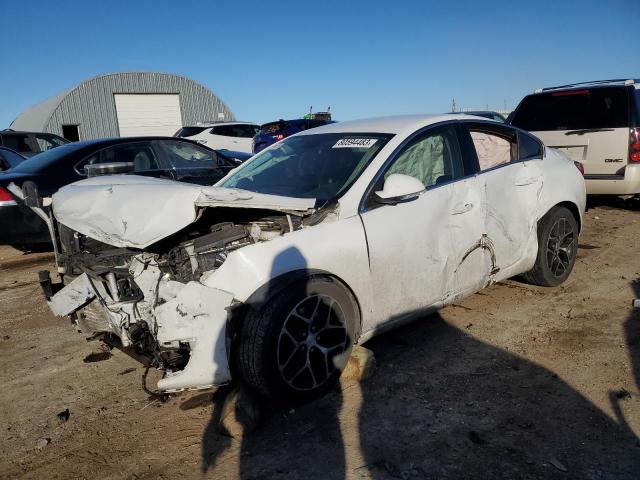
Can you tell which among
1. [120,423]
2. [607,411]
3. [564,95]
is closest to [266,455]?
[120,423]

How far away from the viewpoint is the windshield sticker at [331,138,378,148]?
11.8ft

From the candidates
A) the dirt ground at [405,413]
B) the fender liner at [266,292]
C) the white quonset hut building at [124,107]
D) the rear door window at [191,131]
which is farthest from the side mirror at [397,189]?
the white quonset hut building at [124,107]

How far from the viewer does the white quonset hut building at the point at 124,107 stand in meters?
31.0

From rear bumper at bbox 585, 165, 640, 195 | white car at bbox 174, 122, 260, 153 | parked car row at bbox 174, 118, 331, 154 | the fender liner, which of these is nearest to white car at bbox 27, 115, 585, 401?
the fender liner

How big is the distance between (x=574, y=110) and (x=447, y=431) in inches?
251

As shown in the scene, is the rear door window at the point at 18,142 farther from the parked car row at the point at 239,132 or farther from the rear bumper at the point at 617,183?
the rear bumper at the point at 617,183

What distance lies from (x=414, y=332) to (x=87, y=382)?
2402 mm

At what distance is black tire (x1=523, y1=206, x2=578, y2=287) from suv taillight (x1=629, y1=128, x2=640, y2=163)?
2963 millimetres

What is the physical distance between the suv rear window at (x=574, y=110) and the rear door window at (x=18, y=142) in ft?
43.4

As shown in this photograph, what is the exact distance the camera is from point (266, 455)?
2.57 metres

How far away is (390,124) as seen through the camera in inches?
150

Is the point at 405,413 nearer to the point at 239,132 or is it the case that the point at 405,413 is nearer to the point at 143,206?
the point at 143,206

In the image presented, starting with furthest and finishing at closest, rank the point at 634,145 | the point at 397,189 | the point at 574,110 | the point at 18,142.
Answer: the point at 18,142 < the point at 574,110 < the point at 634,145 < the point at 397,189

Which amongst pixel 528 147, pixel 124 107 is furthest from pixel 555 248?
pixel 124 107
